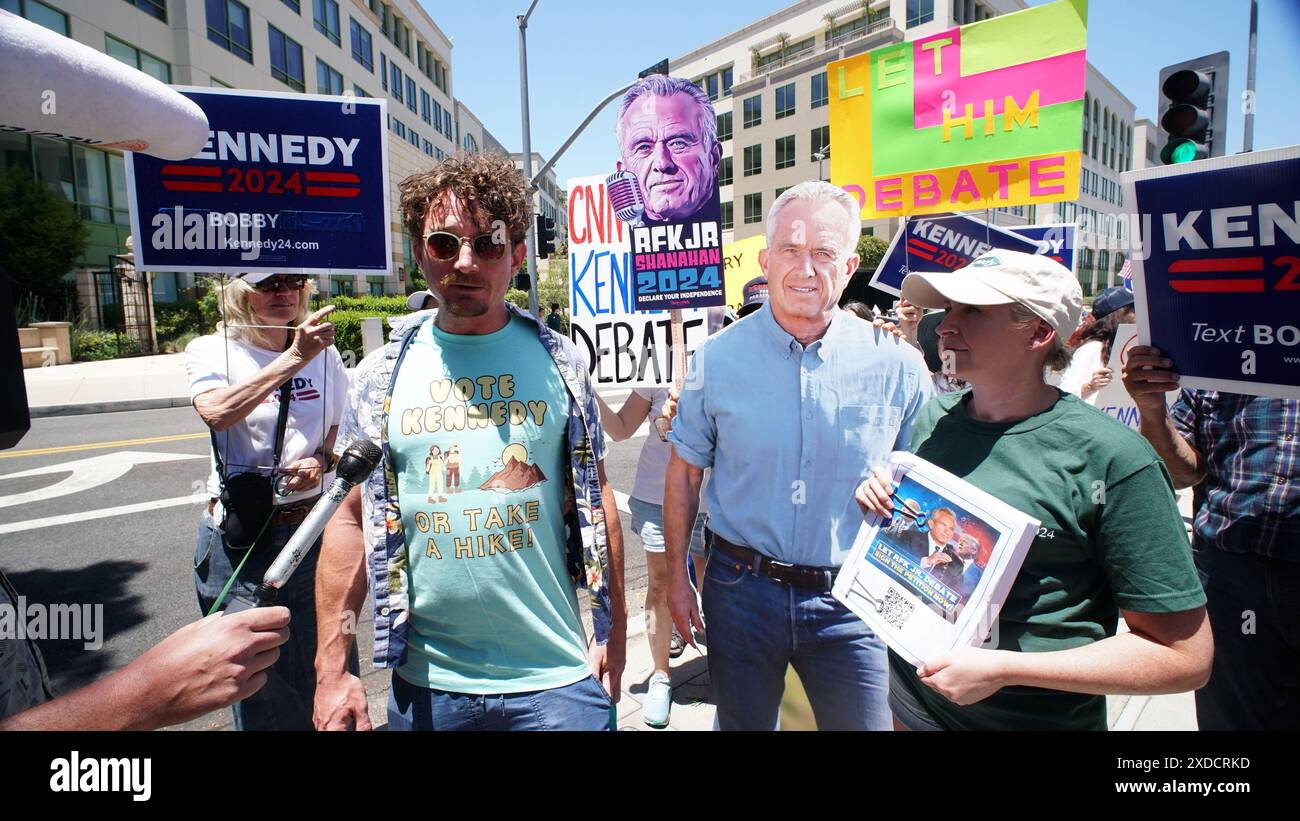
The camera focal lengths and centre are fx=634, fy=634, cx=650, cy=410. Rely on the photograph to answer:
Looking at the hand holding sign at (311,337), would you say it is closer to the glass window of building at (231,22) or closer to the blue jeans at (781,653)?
the blue jeans at (781,653)

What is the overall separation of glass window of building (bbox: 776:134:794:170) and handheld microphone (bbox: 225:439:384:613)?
25946 mm

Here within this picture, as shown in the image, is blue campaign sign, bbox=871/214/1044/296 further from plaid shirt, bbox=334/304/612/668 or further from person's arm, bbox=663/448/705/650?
plaid shirt, bbox=334/304/612/668

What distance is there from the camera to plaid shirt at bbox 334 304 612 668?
1685mm

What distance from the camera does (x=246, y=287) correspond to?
2422 millimetres

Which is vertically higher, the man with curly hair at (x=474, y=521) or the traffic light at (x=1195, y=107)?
the traffic light at (x=1195, y=107)

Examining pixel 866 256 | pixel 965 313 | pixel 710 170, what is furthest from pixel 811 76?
pixel 965 313

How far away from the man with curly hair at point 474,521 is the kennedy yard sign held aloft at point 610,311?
1.45 metres

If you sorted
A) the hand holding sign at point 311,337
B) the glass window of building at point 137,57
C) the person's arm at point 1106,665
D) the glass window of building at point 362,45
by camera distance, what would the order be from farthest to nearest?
1. the glass window of building at point 137,57
2. the glass window of building at point 362,45
3. the hand holding sign at point 311,337
4. the person's arm at point 1106,665

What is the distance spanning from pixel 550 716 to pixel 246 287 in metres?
1.96

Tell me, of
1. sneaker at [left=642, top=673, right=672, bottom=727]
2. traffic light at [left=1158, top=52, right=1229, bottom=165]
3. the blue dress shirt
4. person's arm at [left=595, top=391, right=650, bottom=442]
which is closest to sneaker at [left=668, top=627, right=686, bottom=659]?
sneaker at [left=642, top=673, right=672, bottom=727]

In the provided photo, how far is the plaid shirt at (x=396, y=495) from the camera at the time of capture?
168cm

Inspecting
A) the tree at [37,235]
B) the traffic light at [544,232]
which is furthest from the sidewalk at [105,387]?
the traffic light at [544,232]

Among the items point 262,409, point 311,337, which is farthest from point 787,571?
point 262,409

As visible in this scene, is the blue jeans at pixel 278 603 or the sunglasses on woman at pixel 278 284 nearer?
the blue jeans at pixel 278 603
